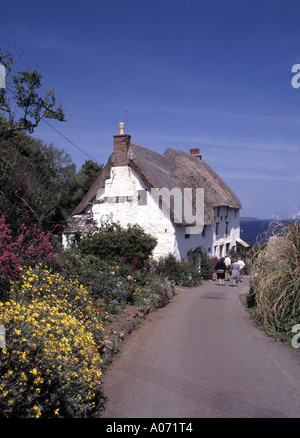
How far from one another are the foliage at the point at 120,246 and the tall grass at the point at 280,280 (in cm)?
814

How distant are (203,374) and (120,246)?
36.5 ft

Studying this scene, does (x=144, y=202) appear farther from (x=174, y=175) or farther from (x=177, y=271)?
(x=174, y=175)

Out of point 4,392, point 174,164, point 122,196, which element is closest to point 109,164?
point 122,196

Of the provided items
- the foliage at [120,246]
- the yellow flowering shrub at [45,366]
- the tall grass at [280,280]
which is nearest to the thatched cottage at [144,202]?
the foliage at [120,246]

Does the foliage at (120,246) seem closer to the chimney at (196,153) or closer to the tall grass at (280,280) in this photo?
the tall grass at (280,280)

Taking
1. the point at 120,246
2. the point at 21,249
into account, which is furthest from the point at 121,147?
the point at 21,249

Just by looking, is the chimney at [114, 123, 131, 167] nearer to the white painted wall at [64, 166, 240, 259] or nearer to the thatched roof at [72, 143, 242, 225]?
the thatched roof at [72, 143, 242, 225]

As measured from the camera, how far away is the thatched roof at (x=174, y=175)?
64.5ft

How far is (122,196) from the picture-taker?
66.7 feet

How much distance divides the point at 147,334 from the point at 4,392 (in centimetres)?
522

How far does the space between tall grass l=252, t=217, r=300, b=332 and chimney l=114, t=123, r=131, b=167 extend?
11991mm

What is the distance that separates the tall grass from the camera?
8.15 meters

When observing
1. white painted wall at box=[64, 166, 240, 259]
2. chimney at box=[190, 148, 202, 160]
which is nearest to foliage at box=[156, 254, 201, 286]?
white painted wall at box=[64, 166, 240, 259]
